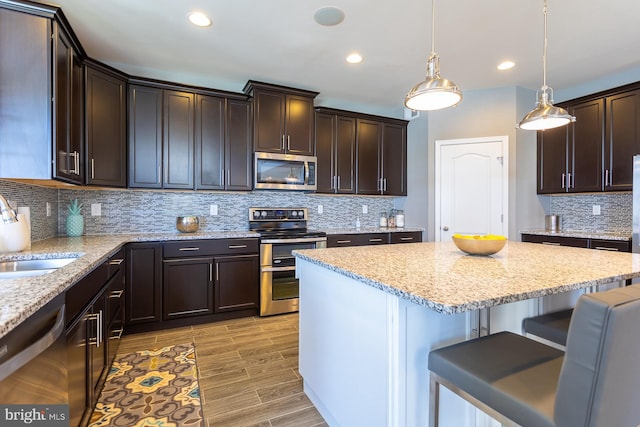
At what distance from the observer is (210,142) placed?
335cm

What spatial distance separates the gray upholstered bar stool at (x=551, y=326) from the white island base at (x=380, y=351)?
0.05 m

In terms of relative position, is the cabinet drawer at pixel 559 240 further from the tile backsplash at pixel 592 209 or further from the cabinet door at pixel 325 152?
the cabinet door at pixel 325 152

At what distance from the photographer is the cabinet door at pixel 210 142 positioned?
10.8 feet

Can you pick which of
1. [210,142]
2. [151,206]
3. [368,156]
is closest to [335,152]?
[368,156]

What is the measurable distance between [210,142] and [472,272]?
2.92 metres

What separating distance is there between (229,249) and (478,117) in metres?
3.38

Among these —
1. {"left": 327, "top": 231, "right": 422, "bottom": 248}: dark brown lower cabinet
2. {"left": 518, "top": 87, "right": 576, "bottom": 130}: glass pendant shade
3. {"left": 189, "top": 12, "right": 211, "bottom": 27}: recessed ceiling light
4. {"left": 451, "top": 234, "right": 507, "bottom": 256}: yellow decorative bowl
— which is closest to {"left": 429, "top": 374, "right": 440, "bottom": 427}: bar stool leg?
{"left": 451, "top": 234, "right": 507, "bottom": 256}: yellow decorative bowl

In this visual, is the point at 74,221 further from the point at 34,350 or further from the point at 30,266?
the point at 34,350

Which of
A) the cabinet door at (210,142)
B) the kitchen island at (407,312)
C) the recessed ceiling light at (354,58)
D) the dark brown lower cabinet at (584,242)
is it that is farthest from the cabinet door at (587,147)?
the cabinet door at (210,142)

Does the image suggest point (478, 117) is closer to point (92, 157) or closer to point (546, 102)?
point (546, 102)

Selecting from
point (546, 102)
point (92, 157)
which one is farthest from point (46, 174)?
point (546, 102)

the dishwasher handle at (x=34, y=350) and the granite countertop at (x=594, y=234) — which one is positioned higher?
the granite countertop at (x=594, y=234)

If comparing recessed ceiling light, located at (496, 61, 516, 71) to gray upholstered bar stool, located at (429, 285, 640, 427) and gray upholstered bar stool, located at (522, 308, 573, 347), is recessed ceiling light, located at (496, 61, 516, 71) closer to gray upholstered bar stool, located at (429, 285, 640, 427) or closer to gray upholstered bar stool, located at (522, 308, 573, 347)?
gray upholstered bar stool, located at (522, 308, 573, 347)

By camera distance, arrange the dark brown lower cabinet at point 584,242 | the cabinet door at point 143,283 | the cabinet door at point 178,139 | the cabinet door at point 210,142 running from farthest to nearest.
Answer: the cabinet door at point 210,142
the cabinet door at point 178,139
the dark brown lower cabinet at point 584,242
the cabinet door at point 143,283
